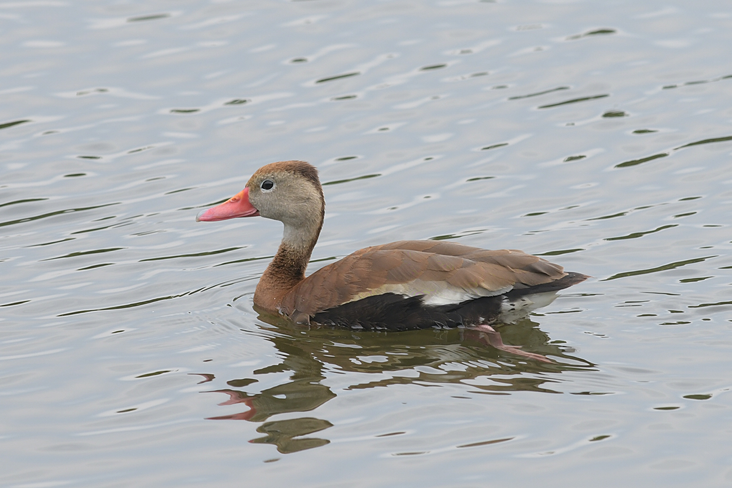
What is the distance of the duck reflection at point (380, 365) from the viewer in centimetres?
721

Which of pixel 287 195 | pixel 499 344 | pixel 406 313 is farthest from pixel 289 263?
pixel 499 344

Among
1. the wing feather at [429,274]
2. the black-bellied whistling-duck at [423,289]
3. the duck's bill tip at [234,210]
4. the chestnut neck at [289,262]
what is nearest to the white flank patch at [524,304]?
the black-bellied whistling-duck at [423,289]

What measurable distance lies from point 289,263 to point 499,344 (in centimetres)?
206

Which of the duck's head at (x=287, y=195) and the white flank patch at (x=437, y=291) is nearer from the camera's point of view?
the white flank patch at (x=437, y=291)

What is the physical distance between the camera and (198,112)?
13.6m

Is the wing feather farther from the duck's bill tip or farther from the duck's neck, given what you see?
the duck's bill tip

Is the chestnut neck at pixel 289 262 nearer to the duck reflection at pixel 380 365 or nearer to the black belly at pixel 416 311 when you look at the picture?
the duck reflection at pixel 380 365

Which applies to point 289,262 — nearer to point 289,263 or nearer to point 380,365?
point 289,263

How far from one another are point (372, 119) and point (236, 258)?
345cm

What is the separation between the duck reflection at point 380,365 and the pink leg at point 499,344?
1.4 inches

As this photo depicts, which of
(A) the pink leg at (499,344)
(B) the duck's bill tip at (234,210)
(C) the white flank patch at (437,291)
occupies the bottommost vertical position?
(A) the pink leg at (499,344)

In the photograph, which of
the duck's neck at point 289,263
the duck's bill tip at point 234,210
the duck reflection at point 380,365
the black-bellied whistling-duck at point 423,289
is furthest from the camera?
the duck's bill tip at point 234,210

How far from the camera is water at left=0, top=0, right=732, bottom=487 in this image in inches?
264

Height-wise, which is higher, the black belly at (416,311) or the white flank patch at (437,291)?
the white flank patch at (437,291)
